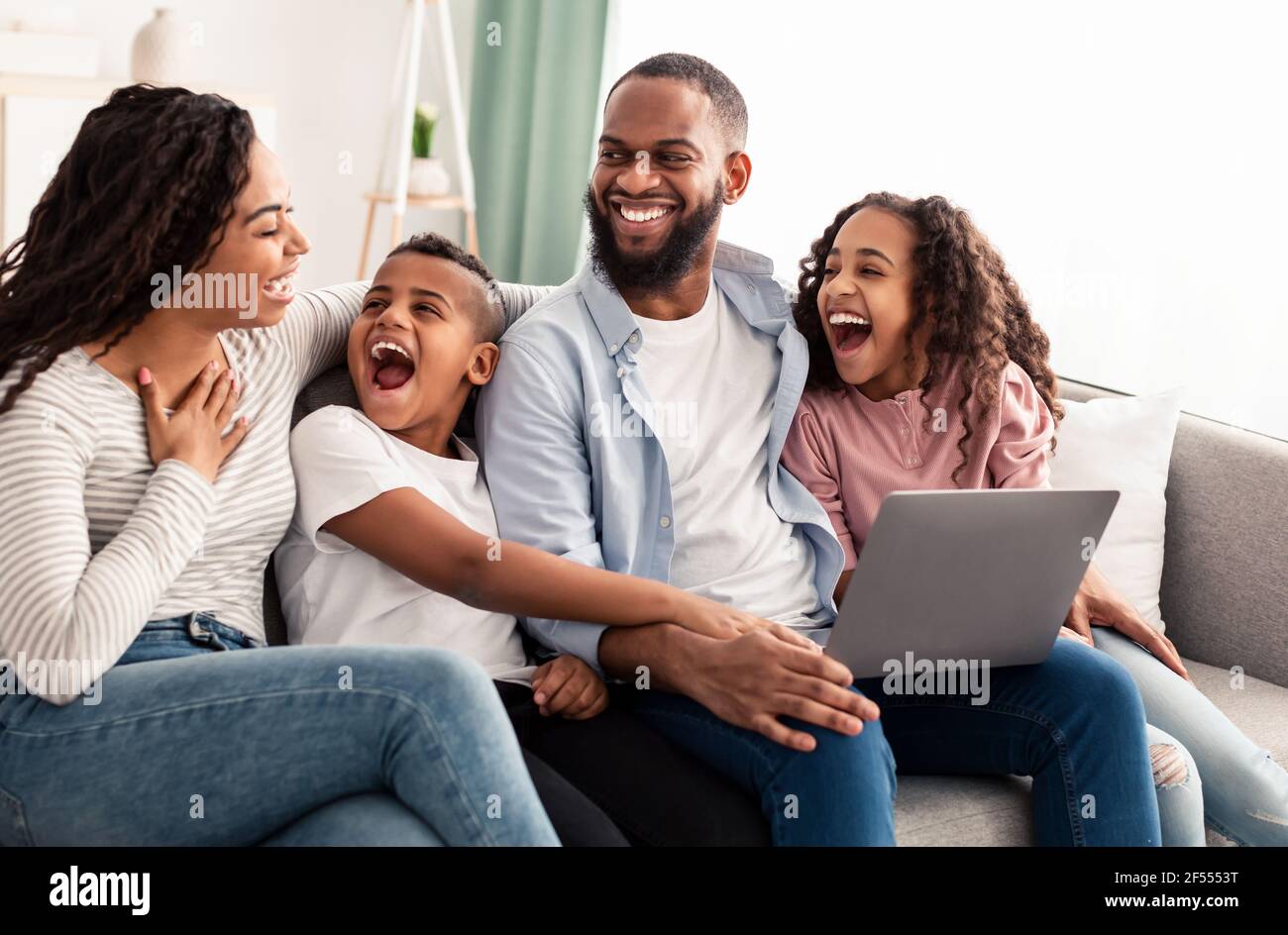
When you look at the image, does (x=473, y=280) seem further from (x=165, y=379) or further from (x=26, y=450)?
(x=26, y=450)

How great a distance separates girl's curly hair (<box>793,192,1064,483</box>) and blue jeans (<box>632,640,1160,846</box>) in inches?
14.3

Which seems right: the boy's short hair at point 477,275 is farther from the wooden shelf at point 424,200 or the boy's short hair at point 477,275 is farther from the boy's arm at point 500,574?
the wooden shelf at point 424,200

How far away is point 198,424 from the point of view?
1.39 metres

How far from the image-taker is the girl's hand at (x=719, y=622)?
1.49 m

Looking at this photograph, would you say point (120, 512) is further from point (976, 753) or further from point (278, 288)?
point (976, 753)

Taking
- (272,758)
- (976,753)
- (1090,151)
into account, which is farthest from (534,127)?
(272,758)

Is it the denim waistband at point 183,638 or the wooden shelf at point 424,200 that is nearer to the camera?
the denim waistband at point 183,638

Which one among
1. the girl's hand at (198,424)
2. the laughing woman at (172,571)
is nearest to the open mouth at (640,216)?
the laughing woman at (172,571)

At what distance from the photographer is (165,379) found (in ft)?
4.67

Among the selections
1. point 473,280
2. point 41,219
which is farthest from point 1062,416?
point 41,219

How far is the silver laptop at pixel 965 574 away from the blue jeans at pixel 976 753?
0.23 feet

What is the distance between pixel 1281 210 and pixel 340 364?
6.11ft

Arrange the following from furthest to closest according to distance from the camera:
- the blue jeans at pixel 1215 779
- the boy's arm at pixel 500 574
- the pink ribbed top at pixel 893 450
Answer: the pink ribbed top at pixel 893 450 → the blue jeans at pixel 1215 779 → the boy's arm at pixel 500 574

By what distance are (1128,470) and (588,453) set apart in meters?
0.91
